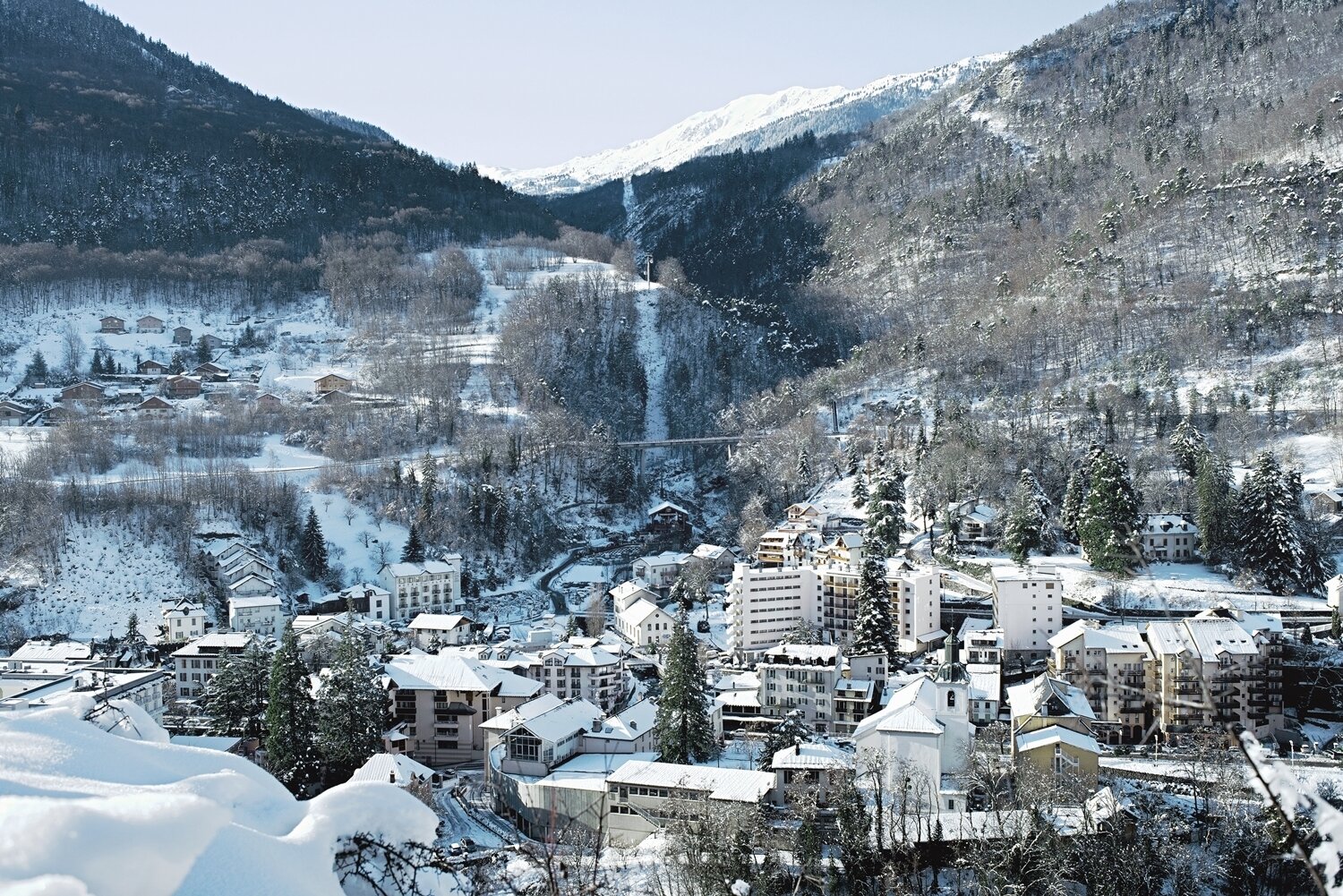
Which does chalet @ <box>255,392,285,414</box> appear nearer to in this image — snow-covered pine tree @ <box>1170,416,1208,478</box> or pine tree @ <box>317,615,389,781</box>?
pine tree @ <box>317,615,389,781</box>

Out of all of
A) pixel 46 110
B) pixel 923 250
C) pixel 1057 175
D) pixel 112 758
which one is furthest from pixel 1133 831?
pixel 46 110

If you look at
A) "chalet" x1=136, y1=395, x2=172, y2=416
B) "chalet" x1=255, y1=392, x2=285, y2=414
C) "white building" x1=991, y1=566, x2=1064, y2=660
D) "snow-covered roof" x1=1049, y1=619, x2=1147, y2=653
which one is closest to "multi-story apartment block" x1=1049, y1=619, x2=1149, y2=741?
"snow-covered roof" x1=1049, y1=619, x2=1147, y2=653

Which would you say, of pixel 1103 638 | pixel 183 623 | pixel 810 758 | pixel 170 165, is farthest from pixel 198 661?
pixel 170 165

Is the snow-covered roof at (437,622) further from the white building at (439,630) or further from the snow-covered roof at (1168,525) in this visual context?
the snow-covered roof at (1168,525)

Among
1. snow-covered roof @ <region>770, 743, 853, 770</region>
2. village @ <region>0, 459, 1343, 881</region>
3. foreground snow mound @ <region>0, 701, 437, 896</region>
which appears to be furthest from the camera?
snow-covered roof @ <region>770, 743, 853, 770</region>

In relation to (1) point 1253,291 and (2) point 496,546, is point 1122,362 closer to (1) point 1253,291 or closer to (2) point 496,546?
(1) point 1253,291

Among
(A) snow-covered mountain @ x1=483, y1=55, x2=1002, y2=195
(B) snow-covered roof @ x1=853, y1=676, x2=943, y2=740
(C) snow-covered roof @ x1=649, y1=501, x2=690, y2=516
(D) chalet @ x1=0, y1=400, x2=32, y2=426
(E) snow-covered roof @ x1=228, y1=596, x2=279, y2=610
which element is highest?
(A) snow-covered mountain @ x1=483, y1=55, x2=1002, y2=195
